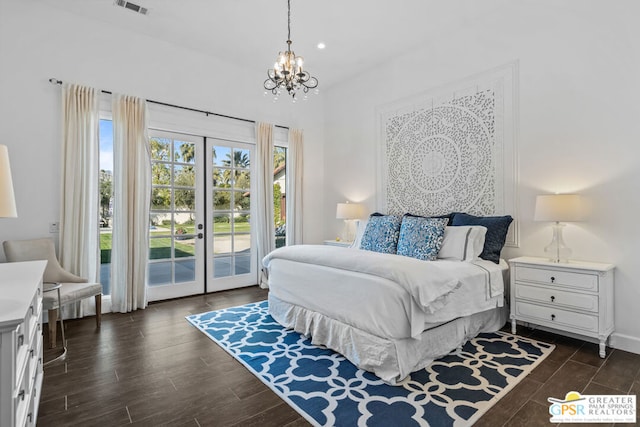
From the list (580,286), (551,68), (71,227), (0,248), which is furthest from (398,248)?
(0,248)

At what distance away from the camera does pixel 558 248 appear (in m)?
3.05

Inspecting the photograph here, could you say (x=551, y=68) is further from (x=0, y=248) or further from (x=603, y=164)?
(x=0, y=248)

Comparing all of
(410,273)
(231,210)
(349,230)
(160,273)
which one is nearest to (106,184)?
(160,273)

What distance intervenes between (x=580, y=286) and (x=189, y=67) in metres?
4.96

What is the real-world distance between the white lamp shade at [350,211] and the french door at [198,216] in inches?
56.1

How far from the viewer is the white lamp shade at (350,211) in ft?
16.3

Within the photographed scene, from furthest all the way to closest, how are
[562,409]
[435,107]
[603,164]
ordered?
[435,107] → [603,164] → [562,409]

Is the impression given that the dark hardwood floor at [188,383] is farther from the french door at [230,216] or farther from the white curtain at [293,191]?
the white curtain at [293,191]

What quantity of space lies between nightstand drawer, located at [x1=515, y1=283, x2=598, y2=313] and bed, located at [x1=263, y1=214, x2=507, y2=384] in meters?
0.21

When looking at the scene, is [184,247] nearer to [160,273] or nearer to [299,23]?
[160,273]

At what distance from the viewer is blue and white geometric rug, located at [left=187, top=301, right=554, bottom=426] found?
1.90 m

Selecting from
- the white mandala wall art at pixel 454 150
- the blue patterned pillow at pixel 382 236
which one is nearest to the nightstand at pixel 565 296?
the white mandala wall art at pixel 454 150

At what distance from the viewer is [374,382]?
2.24m

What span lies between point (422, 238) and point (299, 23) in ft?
9.08
